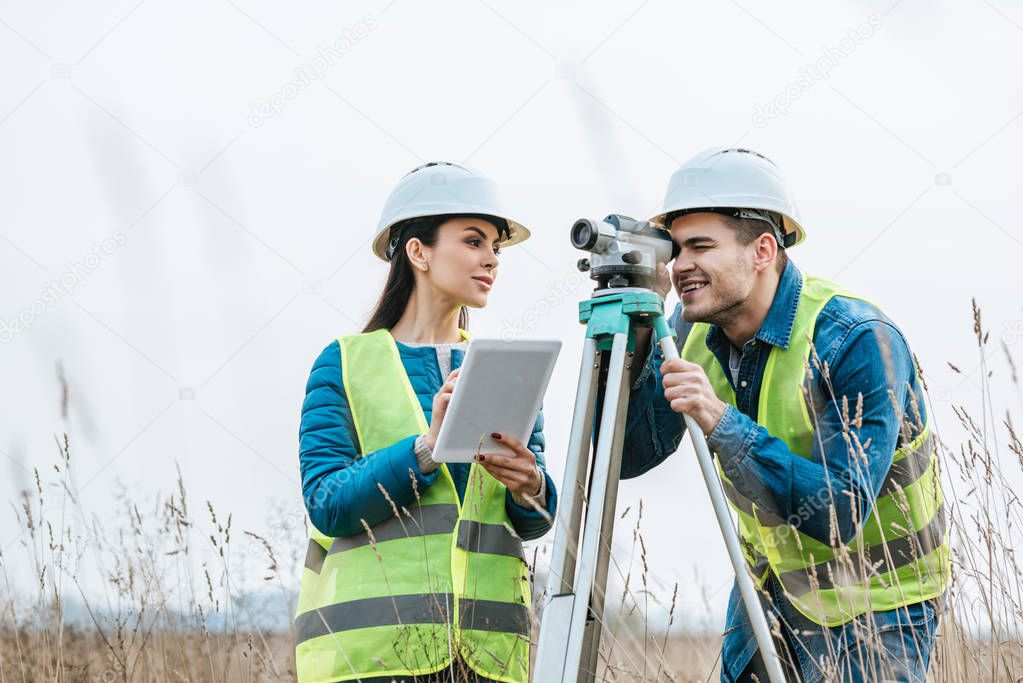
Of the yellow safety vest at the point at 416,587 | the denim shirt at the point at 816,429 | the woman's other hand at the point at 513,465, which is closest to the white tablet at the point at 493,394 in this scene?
the woman's other hand at the point at 513,465

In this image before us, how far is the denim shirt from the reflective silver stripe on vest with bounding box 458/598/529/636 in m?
0.51

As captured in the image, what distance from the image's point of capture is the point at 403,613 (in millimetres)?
2271

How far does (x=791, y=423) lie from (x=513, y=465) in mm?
723

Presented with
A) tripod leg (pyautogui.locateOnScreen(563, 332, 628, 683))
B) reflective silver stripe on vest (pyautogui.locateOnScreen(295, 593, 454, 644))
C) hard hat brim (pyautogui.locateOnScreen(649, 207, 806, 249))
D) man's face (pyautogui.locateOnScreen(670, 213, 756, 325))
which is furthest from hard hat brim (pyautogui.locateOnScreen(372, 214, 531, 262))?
reflective silver stripe on vest (pyautogui.locateOnScreen(295, 593, 454, 644))

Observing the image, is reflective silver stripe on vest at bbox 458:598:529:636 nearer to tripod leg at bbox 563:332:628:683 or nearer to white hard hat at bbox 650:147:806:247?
tripod leg at bbox 563:332:628:683

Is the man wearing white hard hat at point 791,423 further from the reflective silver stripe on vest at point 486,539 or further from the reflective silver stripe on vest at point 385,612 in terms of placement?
the reflective silver stripe on vest at point 385,612

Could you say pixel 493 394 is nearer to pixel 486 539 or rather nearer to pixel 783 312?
pixel 486 539

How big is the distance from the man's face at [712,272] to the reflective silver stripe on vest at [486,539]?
2.47ft

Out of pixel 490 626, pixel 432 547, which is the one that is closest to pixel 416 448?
pixel 432 547

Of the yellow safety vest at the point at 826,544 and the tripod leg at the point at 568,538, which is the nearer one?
the tripod leg at the point at 568,538

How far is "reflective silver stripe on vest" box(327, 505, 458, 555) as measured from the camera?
2.35 m

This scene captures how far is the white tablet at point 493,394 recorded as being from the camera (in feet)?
6.91

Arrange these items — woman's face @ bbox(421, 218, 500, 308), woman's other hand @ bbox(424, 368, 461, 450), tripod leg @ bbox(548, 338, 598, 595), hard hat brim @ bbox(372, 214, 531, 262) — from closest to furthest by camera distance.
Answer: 1. tripod leg @ bbox(548, 338, 598, 595)
2. woman's other hand @ bbox(424, 368, 461, 450)
3. woman's face @ bbox(421, 218, 500, 308)
4. hard hat brim @ bbox(372, 214, 531, 262)

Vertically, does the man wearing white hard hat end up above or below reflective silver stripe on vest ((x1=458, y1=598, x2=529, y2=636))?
above
